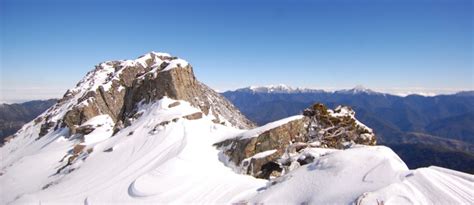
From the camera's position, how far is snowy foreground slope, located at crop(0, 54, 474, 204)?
17.7m

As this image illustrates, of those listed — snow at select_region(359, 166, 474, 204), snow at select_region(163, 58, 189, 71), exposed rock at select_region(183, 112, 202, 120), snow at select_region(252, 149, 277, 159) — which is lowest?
snow at select_region(252, 149, 277, 159)

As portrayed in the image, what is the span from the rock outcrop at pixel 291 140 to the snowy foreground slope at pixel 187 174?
75 centimetres

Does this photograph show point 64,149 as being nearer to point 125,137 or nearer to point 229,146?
point 125,137

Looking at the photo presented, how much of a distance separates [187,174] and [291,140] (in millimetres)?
10391

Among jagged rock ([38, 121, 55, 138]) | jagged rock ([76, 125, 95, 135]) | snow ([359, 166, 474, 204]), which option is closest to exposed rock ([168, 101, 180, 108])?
jagged rock ([76, 125, 95, 135])

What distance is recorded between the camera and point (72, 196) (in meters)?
28.9

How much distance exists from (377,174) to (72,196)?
76.0 ft

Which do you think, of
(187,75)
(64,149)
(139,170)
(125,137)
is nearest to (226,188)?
(139,170)

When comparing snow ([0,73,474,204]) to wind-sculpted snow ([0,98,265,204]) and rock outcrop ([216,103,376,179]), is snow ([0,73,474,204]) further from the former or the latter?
rock outcrop ([216,103,376,179])

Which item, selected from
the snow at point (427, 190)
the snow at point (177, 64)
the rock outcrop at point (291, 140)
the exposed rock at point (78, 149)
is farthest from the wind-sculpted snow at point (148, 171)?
the snow at point (427, 190)

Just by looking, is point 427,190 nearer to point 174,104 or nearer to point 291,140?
point 291,140

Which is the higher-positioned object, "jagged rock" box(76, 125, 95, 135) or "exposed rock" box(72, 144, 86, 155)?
"jagged rock" box(76, 125, 95, 135)

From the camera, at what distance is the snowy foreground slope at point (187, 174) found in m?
17.7

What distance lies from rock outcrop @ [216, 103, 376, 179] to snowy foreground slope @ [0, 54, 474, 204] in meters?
0.75
